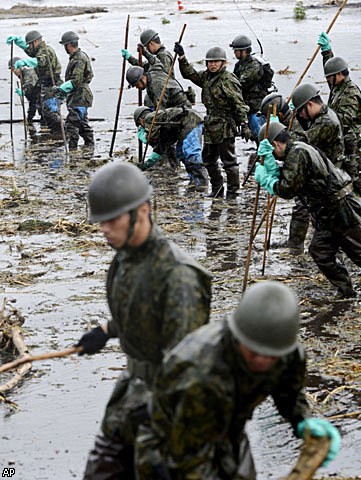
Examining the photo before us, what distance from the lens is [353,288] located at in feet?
27.6

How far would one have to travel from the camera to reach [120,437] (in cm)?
385

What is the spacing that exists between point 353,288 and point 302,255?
1.16 m

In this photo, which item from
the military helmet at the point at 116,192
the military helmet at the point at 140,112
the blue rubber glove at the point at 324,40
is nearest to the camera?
the military helmet at the point at 116,192

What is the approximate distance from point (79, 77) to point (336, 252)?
8.60 meters

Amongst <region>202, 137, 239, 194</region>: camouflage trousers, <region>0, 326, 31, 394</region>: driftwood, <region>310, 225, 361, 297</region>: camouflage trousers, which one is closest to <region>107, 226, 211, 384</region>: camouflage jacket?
<region>0, 326, 31, 394</region>: driftwood

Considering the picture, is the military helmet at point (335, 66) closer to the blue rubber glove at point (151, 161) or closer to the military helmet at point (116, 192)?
the blue rubber glove at point (151, 161)

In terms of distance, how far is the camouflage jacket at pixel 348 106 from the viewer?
34.3ft

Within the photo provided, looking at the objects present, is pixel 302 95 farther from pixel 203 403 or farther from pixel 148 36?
pixel 148 36

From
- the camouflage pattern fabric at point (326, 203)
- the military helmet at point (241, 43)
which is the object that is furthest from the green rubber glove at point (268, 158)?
the military helmet at point (241, 43)

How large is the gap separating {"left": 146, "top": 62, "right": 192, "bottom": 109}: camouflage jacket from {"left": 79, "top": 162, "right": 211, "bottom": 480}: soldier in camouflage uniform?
347 inches

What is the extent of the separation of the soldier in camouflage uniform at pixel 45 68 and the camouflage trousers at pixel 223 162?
18.3 feet

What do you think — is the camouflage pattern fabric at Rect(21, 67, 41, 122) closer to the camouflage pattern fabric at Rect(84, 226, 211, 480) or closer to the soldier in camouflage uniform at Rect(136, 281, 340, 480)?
the camouflage pattern fabric at Rect(84, 226, 211, 480)

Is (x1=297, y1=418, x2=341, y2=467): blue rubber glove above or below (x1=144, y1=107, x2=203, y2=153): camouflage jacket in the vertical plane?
above

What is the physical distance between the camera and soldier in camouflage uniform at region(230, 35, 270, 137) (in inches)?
529
